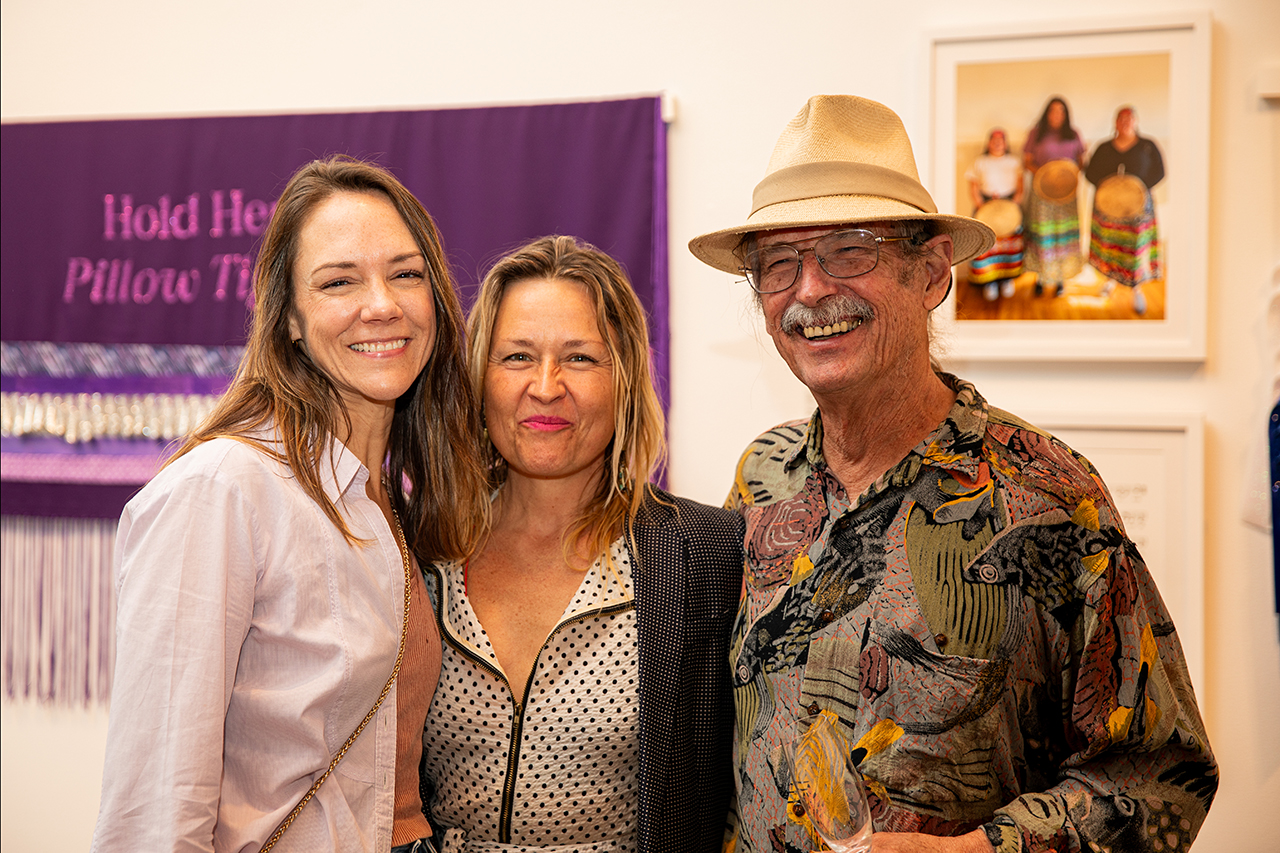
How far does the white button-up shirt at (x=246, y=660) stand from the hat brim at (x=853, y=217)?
0.73 m

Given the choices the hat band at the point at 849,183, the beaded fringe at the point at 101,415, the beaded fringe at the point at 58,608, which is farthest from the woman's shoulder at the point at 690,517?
the beaded fringe at the point at 58,608

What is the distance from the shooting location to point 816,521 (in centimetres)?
149

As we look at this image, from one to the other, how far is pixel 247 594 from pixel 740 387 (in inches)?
60.7

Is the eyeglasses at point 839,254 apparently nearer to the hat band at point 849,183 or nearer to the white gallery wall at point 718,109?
the hat band at point 849,183

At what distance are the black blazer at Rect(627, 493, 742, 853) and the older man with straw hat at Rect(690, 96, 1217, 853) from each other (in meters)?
0.11

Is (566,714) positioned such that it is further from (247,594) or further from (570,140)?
(570,140)

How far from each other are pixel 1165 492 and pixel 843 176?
134cm

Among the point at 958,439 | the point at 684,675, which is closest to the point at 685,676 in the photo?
the point at 684,675

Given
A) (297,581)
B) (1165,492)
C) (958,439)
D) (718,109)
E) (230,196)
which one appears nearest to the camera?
(297,581)

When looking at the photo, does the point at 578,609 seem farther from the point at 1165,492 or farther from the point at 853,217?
the point at 1165,492

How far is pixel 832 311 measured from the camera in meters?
1.38

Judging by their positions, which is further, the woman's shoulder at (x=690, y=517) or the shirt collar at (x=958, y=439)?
the woman's shoulder at (x=690, y=517)

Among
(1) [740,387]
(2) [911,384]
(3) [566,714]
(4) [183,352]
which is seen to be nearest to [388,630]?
(3) [566,714]

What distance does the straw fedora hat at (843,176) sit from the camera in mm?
1380
